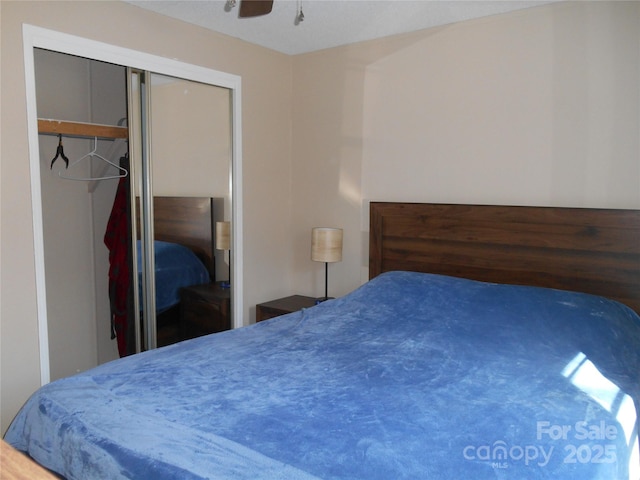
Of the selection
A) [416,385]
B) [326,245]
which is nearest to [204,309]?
[326,245]

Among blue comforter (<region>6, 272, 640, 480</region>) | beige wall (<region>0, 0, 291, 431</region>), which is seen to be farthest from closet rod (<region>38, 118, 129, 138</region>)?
blue comforter (<region>6, 272, 640, 480</region>)

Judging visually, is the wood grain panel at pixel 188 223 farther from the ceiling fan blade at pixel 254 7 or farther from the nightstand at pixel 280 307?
the ceiling fan blade at pixel 254 7

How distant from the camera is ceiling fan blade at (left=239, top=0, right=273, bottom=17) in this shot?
70.7 inches

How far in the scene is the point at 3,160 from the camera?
7.87 ft

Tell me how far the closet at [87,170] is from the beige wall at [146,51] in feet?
0.50

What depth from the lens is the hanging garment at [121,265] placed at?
298 centimetres

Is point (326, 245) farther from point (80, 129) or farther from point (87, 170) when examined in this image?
point (80, 129)

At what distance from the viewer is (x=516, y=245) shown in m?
2.88

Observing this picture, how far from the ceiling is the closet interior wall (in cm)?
58

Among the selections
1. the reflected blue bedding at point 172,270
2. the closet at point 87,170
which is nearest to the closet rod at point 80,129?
the closet at point 87,170

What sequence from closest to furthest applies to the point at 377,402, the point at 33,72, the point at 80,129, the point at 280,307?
the point at 377,402 < the point at 33,72 < the point at 80,129 < the point at 280,307

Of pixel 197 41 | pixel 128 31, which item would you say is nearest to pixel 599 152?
pixel 197 41

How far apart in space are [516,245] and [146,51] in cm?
248

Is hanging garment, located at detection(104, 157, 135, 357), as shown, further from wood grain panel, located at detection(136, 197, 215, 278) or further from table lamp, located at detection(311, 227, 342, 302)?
table lamp, located at detection(311, 227, 342, 302)
